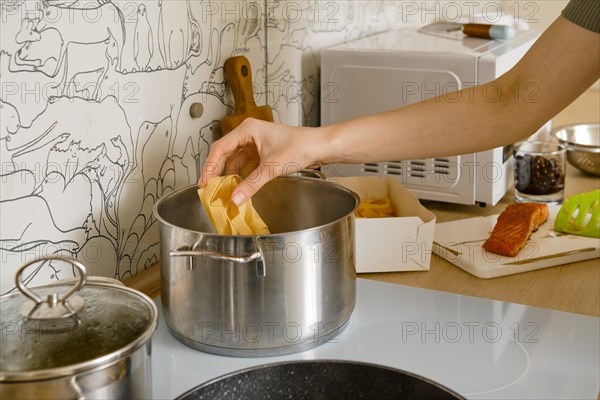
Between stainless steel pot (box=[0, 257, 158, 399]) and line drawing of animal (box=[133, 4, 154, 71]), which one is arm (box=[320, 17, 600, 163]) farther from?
stainless steel pot (box=[0, 257, 158, 399])

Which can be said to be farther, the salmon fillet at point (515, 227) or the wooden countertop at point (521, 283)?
the salmon fillet at point (515, 227)

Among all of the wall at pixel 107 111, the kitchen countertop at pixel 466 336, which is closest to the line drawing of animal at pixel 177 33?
the wall at pixel 107 111

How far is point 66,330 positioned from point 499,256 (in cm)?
86

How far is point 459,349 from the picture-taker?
1.08m

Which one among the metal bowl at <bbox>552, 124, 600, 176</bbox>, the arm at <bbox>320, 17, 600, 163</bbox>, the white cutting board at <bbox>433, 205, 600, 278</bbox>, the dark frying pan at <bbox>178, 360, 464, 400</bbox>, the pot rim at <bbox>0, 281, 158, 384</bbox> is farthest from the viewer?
the metal bowl at <bbox>552, 124, 600, 176</bbox>

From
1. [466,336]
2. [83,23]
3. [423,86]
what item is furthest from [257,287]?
[423,86]

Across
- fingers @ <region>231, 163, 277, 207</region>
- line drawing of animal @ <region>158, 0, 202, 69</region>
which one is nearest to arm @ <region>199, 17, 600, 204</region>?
fingers @ <region>231, 163, 277, 207</region>

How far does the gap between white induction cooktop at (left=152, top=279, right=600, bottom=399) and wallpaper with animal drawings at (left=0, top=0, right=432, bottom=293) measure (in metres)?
0.17

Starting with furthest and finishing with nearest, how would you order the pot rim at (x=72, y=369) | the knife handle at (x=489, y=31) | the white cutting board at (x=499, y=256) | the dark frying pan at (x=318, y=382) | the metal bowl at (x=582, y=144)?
the metal bowl at (x=582, y=144) → the knife handle at (x=489, y=31) → the white cutting board at (x=499, y=256) → the dark frying pan at (x=318, y=382) → the pot rim at (x=72, y=369)

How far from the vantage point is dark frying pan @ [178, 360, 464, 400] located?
3.15 ft

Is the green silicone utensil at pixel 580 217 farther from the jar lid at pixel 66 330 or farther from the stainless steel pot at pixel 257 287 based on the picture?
the jar lid at pixel 66 330

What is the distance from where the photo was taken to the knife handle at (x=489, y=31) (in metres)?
1.72

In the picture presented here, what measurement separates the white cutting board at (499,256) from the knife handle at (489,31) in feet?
1.45

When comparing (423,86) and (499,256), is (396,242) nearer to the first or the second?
(499,256)
